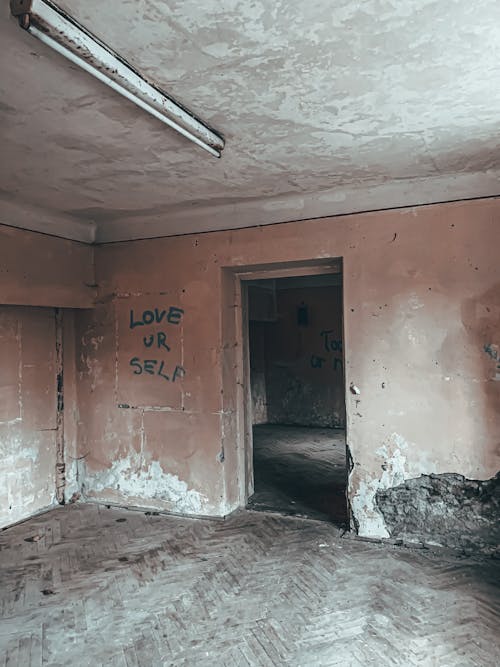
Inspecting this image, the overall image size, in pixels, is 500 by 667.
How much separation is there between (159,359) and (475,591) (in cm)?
328

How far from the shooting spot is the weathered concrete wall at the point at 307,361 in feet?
30.8

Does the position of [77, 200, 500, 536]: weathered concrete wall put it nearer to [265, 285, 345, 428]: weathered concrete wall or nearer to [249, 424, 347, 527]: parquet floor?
[249, 424, 347, 527]: parquet floor

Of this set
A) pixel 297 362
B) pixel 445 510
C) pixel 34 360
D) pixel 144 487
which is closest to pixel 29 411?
pixel 34 360

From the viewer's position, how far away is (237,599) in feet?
10.7

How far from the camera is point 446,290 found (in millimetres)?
3920

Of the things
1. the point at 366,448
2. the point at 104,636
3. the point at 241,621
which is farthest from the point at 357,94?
the point at 104,636

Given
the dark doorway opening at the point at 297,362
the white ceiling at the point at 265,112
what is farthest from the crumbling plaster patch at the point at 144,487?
the dark doorway opening at the point at 297,362

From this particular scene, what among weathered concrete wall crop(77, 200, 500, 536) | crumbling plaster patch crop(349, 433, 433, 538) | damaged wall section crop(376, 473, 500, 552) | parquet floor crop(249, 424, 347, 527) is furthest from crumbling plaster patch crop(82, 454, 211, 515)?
damaged wall section crop(376, 473, 500, 552)

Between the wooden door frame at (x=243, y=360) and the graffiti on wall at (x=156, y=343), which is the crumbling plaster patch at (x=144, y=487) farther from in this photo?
the graffiti on wall at (x=156, y=343)

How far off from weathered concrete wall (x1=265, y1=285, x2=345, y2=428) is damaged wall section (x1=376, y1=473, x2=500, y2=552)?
511 centimetres

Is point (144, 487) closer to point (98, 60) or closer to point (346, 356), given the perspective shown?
point (346, 356)

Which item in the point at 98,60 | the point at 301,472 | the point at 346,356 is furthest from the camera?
the point at 301,472

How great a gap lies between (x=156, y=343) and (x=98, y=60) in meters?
3.15

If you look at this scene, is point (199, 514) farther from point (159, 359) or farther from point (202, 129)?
point (202, 129)
